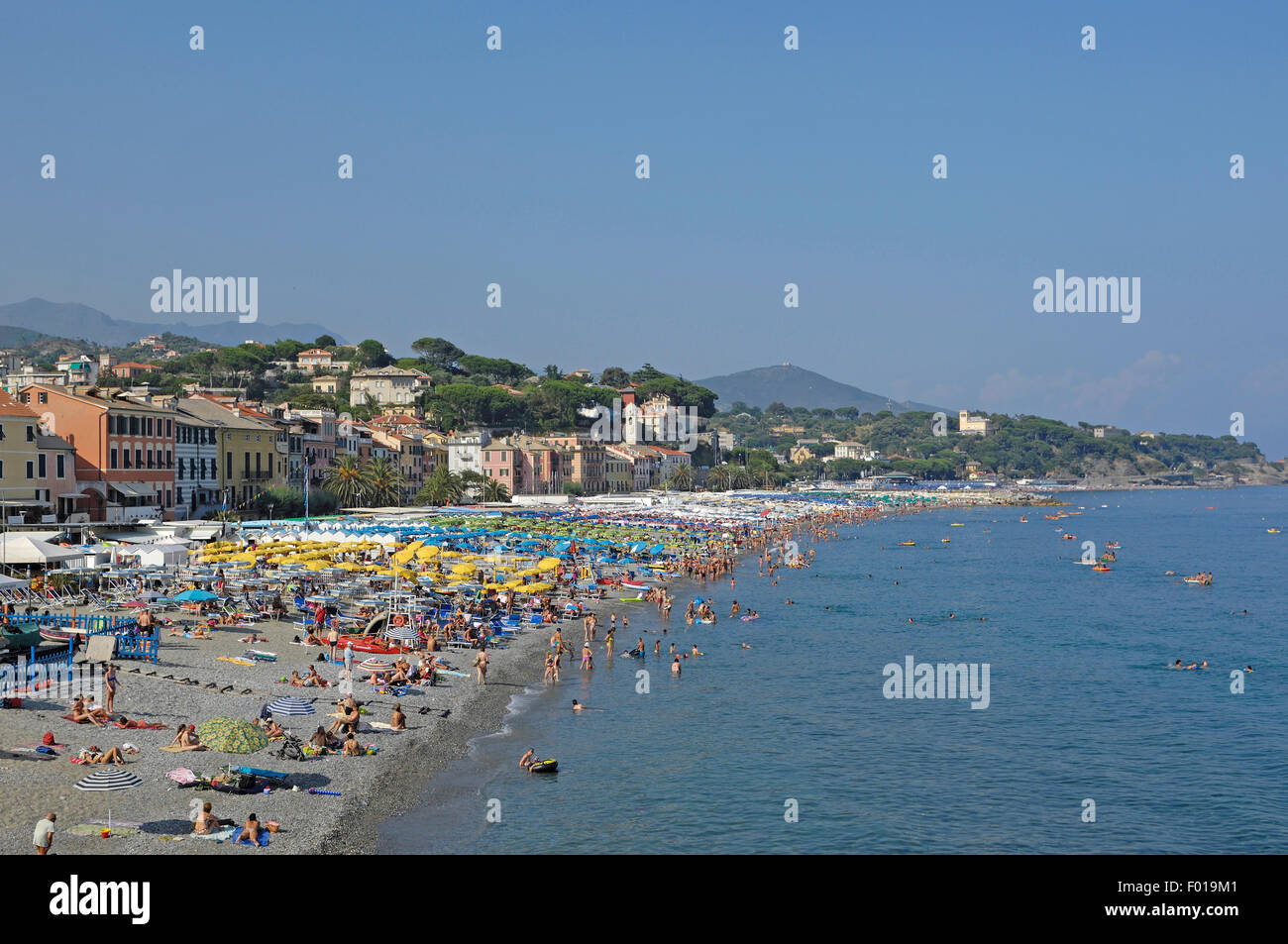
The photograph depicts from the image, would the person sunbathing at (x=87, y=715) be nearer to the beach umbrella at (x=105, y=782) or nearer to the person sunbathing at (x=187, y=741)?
the person sunbathing at (x=187, y=741)

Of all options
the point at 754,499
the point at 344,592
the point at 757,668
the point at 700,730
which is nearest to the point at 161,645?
the point at 344,592

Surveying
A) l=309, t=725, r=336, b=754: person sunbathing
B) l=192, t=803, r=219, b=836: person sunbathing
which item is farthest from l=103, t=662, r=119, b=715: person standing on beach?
l=192, t=803, r=219, b=836: person sunbathing

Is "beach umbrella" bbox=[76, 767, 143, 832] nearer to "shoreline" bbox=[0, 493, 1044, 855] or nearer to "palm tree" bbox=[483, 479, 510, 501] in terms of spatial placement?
"shoreline" bbox=[0, 493, 1044, 855]

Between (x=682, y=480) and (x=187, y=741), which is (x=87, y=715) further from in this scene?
(x=682, y=480)

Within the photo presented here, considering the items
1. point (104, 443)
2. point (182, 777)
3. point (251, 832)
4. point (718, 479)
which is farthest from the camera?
point (718, 479)

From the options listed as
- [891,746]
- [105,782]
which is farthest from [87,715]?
[891,746]
